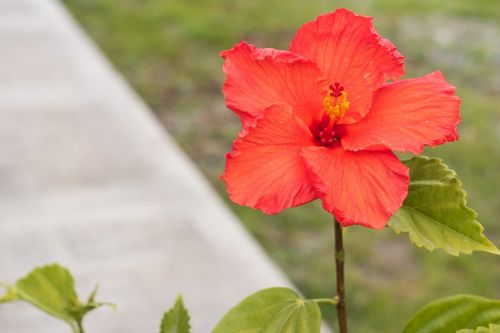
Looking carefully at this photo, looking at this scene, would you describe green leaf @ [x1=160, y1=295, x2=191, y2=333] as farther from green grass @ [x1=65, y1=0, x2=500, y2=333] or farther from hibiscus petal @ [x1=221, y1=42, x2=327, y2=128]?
green grass @ [x1=65, y1=0, x2=500, y2=333]

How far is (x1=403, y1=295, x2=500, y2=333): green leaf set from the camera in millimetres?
779

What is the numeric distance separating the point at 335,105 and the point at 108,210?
2.74 metres

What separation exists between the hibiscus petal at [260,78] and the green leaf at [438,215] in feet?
0.37

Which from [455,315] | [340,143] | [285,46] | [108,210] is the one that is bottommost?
[455,315]

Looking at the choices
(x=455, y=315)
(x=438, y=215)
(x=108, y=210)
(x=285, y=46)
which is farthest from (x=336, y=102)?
(x=285, y=46)

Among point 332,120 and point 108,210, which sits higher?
point 108,210

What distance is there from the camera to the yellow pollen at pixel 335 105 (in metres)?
0.71

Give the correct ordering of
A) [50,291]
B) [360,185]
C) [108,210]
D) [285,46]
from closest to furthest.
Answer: [360,185]
[50,291]
[108,210]
[285,46]

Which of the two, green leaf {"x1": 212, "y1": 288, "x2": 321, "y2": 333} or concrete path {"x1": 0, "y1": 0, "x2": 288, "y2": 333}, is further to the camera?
concrete path {"x1": 0, "y1": 0, "x2": 288, "y2": 333}

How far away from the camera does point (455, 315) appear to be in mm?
800

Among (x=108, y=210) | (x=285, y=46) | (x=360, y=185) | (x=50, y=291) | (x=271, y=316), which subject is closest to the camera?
(x=360, y=185)

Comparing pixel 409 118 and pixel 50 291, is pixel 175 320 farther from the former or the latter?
pixel 409 118

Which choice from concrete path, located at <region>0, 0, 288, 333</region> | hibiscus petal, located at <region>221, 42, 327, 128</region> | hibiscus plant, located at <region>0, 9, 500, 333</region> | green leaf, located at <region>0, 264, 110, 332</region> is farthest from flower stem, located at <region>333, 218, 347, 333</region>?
concrete path, located at <region>0, 0, 288, 333</region>

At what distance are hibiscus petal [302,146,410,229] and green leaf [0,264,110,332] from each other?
1.15ft
